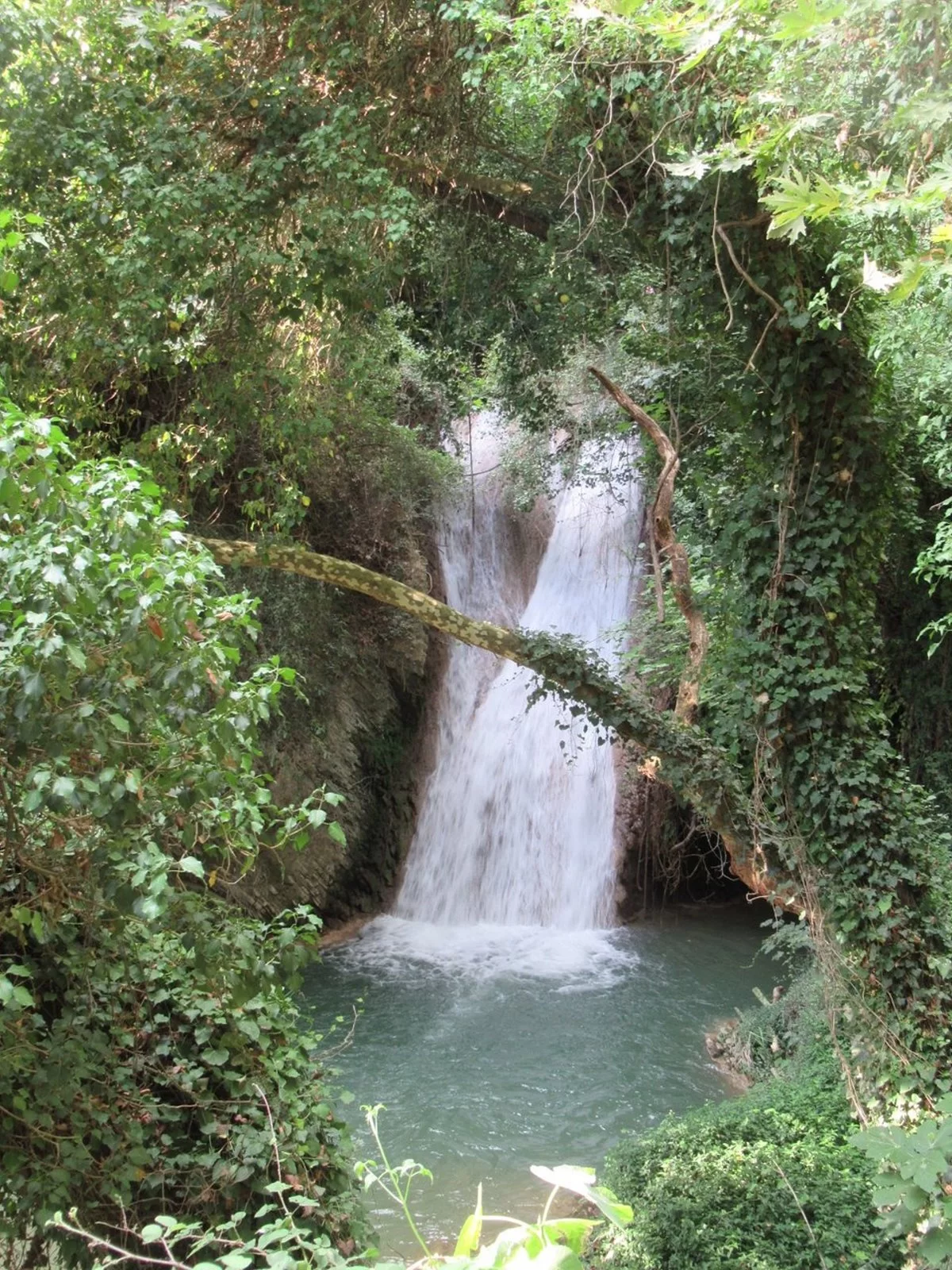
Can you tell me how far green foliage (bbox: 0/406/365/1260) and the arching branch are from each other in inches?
96.1

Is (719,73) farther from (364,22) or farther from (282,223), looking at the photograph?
(282,223)

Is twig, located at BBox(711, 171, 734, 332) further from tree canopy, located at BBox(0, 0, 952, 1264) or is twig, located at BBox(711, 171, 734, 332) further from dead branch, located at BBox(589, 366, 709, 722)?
dead branch, located at BBox(589, 366, 709, 722)

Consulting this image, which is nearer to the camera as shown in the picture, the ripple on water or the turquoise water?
the turquoise water

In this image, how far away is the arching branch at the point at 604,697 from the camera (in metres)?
6.21

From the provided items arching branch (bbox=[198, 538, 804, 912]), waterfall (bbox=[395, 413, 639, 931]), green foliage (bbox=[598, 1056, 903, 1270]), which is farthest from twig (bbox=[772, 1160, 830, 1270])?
waterfall (bbox=[395, 413, 639, 931])

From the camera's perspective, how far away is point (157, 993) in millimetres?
3992

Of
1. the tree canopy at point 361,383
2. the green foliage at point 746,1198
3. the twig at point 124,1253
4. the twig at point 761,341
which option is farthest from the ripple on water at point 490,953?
the twig at point 124,1253

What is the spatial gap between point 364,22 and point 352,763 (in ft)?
24.3

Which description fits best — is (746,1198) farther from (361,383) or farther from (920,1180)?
(361,383)

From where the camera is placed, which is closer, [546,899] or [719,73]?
[719,73]

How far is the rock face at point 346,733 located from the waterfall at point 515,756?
423 millimetres

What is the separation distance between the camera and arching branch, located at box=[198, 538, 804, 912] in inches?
245

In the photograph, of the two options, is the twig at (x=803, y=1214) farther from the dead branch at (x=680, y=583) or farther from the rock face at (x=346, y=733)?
the rock face at (x=346, y=733)

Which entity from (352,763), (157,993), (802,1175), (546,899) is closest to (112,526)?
(157,993)
